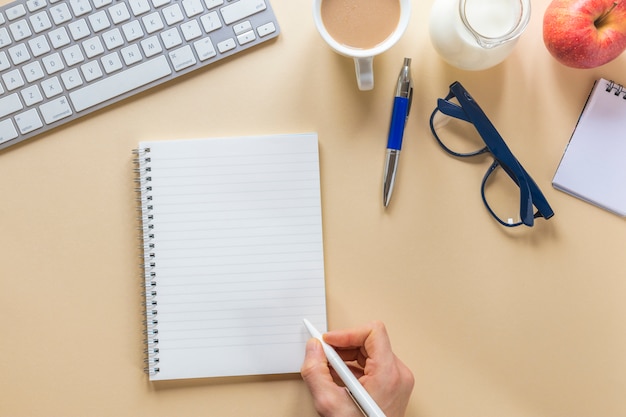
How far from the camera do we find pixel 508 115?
0.69 m

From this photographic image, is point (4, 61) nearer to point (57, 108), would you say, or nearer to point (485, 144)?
point (57, 108)

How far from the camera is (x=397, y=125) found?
68 cm

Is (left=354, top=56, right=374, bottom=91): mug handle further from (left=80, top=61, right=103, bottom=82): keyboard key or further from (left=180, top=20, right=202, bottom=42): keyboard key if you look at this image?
(left=80, top=61, right=103, bottom=82): keyboard key

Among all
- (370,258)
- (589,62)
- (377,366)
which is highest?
(589,62)

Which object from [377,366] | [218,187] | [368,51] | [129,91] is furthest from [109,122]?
[377,366]

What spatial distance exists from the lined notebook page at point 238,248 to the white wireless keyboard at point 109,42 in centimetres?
11

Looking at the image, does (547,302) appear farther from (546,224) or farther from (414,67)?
(414,67)

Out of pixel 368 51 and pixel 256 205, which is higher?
pixel 368 51

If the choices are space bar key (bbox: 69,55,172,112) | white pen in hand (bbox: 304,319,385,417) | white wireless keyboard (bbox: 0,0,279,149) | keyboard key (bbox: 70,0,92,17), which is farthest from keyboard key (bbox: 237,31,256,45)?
white pen in hand (bbox: 304,319,385,417)

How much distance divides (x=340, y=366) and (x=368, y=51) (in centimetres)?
38

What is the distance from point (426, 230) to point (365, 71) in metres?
0.23

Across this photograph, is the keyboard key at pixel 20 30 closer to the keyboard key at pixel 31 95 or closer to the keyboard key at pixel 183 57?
the keyboard key at pixel 31 95

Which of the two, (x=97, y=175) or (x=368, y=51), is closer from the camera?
(x=368, y=51)

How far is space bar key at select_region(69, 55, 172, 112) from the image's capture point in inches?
27.0
